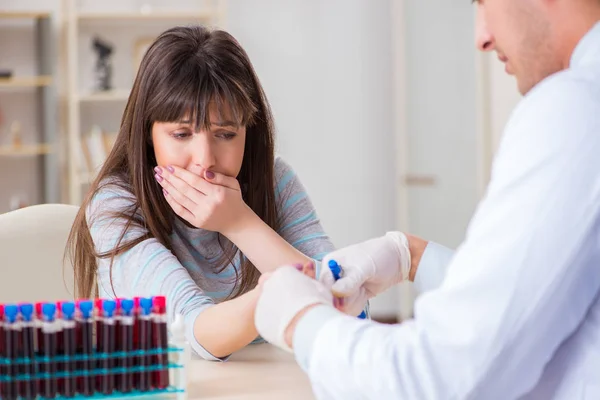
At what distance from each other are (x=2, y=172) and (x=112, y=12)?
43.8 inches

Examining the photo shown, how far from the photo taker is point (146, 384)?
3.05 feet

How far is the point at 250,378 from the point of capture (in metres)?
1.18

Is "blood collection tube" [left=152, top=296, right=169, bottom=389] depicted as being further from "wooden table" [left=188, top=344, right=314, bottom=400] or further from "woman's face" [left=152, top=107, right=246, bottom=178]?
"woman's face" [left=152, top=107, right=246, bottom=178]

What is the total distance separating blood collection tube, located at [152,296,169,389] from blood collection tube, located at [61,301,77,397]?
89 millimetres

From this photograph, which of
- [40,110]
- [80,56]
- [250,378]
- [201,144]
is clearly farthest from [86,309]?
[80,56]

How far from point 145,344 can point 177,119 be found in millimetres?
592

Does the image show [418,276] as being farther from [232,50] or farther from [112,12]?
[112,12]

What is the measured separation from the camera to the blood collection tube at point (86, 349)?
90 centimetres

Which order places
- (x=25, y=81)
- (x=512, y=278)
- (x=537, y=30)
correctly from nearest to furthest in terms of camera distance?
(x=512, y=278) < (x=537, y=30) < (x=25, y=81)

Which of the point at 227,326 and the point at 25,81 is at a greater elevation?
the point at 25,81

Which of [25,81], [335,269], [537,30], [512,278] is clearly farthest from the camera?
[25,81]

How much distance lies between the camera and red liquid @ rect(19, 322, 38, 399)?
890mm

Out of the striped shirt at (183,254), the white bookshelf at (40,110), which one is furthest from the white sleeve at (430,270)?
the white bookshelf at (40,110)

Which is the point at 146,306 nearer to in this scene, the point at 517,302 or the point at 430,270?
the point at 517,302
